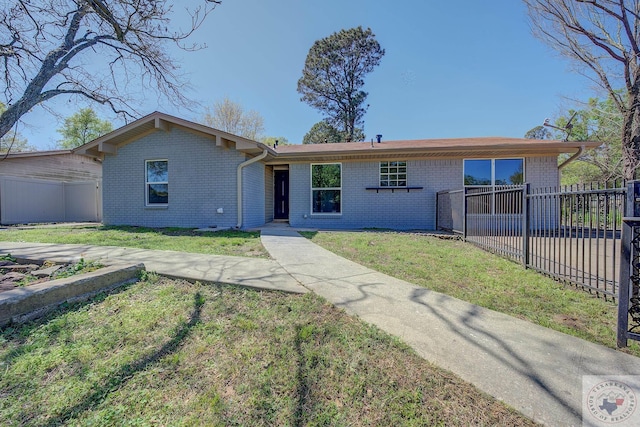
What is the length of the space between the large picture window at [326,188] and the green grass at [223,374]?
27.4 feet

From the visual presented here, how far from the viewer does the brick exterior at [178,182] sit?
9.70 meters

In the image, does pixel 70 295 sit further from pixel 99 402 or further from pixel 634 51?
pixel 634 51

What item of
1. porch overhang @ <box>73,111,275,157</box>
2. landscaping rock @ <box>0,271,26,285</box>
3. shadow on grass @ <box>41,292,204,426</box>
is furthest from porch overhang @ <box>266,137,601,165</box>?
shadow on grass @ <box>41,292,204,426</box>

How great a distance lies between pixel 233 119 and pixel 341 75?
1003 cm

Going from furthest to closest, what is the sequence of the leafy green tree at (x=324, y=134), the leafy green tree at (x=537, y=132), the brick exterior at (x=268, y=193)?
1. the leafy green tree at (x=537, y=132)
2. the leafy green tree at (x=324, y=134)
3. the brick exterior at (x=268, y=193)

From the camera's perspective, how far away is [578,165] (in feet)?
79.1

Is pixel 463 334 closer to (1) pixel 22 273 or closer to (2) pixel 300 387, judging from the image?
(2) pixel 300 387

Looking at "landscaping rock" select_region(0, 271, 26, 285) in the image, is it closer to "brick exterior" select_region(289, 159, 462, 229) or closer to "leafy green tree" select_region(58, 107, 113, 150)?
"brick exterior" select_region(289, 159, 462, 229)

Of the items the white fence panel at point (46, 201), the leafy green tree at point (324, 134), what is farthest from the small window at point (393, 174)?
the leafy green tree at point (324, 134)

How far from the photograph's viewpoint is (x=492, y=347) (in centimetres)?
229

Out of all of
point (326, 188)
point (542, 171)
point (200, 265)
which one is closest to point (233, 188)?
point (326, 188)

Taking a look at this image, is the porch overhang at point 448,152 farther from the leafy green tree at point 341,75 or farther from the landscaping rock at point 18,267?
the leafy green tree at point 341,75

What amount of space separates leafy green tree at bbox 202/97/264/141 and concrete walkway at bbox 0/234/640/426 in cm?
2314

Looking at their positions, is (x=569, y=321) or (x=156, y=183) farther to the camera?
(x=156, y=183)
